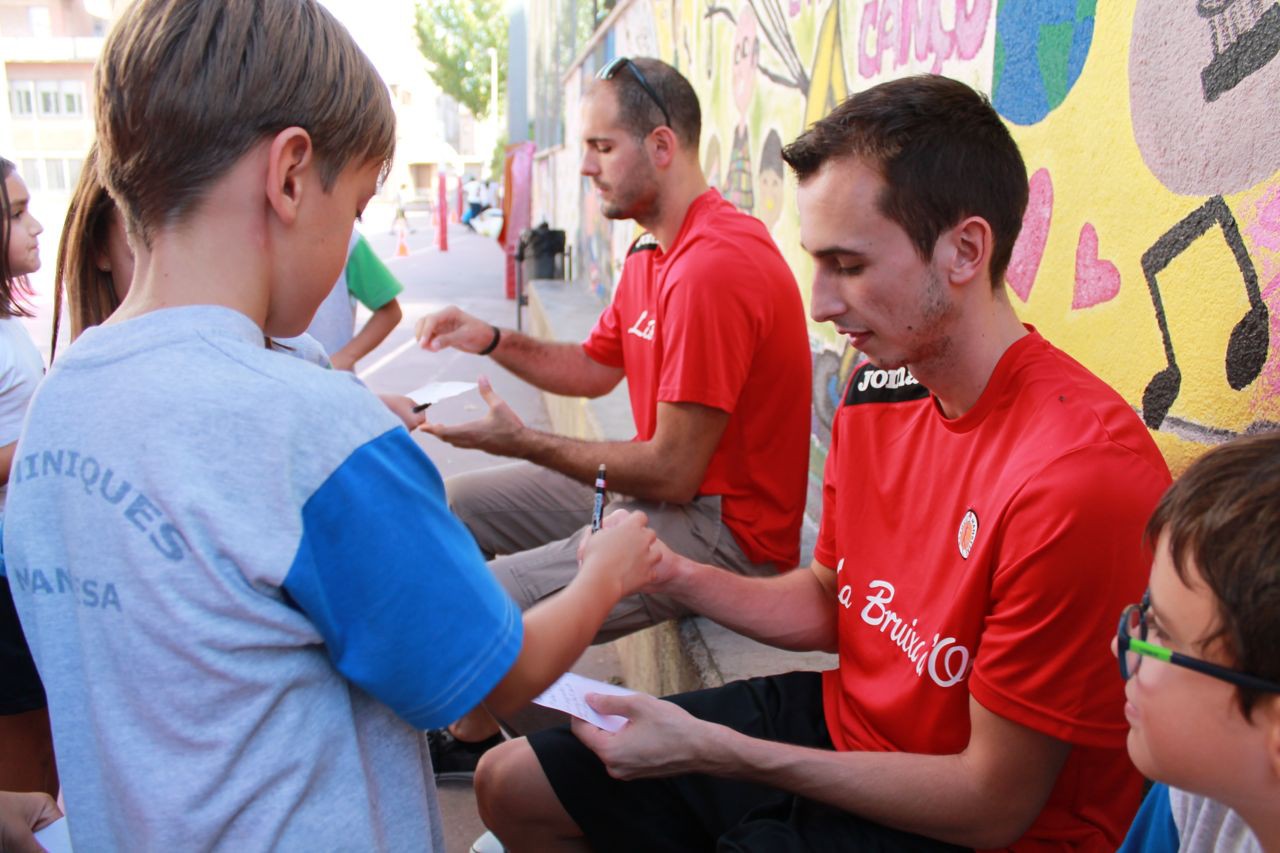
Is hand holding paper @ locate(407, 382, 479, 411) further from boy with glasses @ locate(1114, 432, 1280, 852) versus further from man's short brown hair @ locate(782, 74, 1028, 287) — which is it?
boy with glasses @ locate(1114, 432, 1280, 852)

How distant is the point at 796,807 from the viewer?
175 cm

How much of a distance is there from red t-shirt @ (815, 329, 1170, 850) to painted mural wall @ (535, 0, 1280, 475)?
331 mm

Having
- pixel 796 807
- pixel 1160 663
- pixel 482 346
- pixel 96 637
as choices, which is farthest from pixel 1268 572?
pixel 482 346

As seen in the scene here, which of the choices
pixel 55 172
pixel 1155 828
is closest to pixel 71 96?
pixel 55 172

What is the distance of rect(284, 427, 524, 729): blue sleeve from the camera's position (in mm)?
1059

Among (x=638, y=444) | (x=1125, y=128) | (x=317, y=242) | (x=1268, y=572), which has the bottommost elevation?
(x=638, y=444)

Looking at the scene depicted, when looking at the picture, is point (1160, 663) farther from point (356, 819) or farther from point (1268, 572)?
point (356, 819)

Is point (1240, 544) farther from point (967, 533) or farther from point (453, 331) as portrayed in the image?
point (453, 331)

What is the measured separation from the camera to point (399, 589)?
3.54ft

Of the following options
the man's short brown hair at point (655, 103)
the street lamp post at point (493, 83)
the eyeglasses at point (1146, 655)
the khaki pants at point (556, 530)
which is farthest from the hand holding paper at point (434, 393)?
the street lamp post at point (493, 83)

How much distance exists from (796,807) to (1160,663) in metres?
0.83

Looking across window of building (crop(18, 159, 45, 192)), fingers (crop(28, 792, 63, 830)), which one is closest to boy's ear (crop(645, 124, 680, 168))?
A: fingers (crop(28, 792, 63, 830))

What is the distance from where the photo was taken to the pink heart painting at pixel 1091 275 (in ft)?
6.87

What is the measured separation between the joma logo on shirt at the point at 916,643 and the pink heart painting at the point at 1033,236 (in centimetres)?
101
